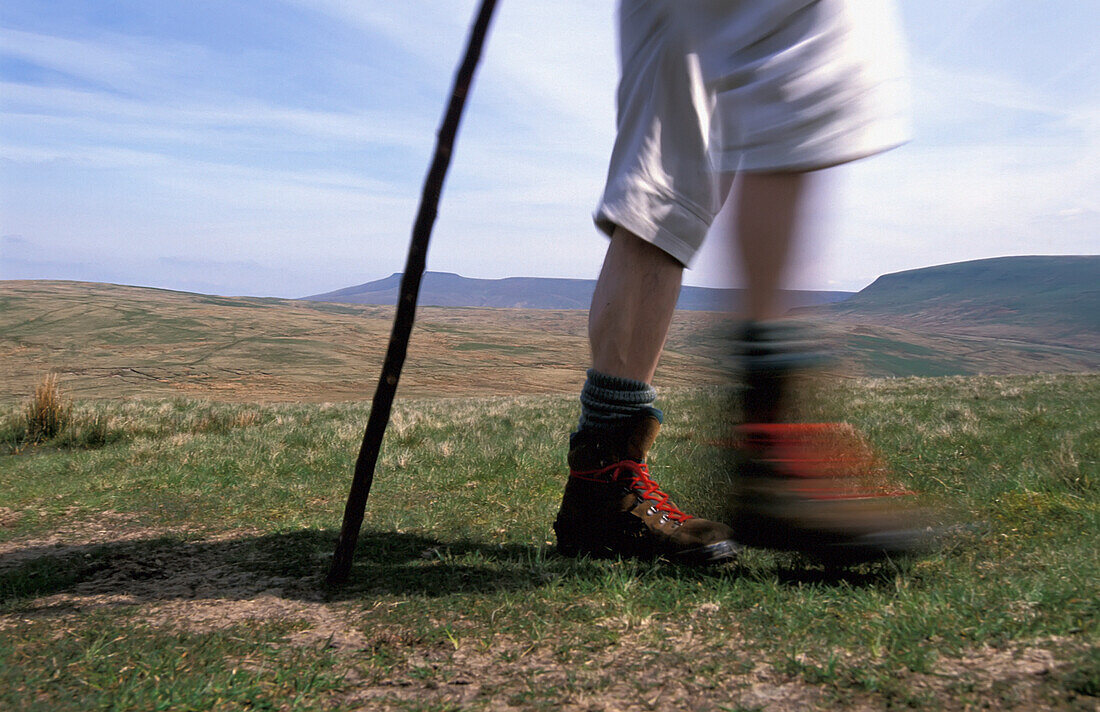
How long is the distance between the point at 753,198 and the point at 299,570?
4.67ft

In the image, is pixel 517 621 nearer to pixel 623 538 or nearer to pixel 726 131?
pixel 623 538

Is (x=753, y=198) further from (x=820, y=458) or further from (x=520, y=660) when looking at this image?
(x=520, y=660)

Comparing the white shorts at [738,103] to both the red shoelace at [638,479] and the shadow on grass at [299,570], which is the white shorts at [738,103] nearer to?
the red shoelace at [638,479]

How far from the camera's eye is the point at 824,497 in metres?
1.49

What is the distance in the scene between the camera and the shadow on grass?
1601 mm

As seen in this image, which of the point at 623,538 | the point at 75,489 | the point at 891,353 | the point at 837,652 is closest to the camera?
the point at 837,652

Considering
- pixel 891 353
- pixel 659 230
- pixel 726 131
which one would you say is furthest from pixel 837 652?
pixel 891 353

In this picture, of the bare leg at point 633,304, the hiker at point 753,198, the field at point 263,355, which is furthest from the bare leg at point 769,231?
the field at point 263,355

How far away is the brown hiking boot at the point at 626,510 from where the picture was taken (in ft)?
5.40

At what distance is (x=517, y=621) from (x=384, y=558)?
601 millimetres

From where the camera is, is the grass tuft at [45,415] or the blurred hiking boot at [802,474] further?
the grass tuft at [45,415]

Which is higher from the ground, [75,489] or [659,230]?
[659,230]

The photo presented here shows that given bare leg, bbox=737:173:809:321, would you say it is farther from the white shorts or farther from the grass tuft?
the grass tuft

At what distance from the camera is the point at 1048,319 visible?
111 metres
